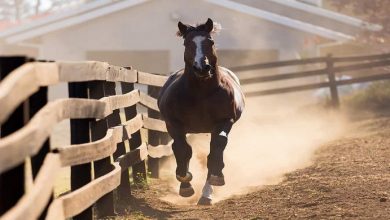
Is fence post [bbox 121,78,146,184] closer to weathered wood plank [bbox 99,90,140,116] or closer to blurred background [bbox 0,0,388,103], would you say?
weathered wood plank [bbox 99,90,140,116]

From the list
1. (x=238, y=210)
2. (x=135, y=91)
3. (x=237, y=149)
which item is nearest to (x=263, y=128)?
(x=237, y=149)

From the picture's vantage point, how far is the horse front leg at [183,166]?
29.8ft

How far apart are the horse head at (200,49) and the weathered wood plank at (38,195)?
12.0 feet

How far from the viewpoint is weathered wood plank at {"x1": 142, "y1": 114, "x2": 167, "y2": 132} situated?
35.2ft

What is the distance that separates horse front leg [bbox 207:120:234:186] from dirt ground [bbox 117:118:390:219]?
282 millimetres

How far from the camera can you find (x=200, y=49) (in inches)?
340

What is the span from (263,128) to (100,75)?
40.2 feet

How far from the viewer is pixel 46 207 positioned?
15.2 feet

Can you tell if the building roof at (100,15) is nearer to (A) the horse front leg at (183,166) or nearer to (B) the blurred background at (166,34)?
(B) the blurred background at (166,34)

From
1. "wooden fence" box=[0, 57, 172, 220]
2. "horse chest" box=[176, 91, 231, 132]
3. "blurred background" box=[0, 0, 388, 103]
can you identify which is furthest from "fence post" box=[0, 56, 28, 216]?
"blurred background" box=[0, 0, 388, 103]

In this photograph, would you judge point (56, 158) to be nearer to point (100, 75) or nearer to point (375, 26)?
point (100, 75)

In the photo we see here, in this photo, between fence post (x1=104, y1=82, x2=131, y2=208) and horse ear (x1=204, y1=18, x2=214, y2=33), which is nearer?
fence post (x1=104, y1=82, x2=131, y2=208)

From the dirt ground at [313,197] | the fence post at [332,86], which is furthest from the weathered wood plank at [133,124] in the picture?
the fence post at [332,86]

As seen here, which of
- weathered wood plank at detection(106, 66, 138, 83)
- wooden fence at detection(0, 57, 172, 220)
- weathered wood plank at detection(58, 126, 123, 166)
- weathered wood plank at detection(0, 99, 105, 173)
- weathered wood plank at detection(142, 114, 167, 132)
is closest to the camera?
weathered wood plank at detection(0, 99, 105, 173)
